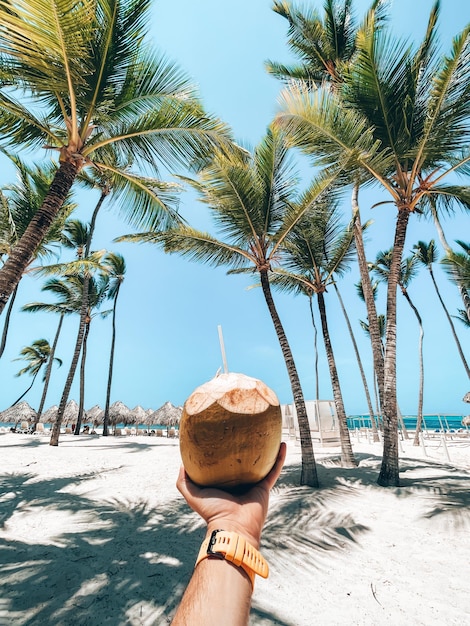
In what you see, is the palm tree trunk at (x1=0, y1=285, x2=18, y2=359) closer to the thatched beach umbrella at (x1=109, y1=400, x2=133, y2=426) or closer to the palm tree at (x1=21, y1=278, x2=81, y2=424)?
the palm tree at (x1=21, y1=278, x2=81, y2=424)

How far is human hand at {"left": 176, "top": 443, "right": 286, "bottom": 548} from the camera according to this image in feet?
3.41

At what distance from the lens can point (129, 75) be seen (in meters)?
4.77

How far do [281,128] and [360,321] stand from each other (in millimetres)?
22885

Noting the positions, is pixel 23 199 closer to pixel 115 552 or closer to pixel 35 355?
pixel 115 552

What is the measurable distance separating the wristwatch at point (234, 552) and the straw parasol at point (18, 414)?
31.2 meters

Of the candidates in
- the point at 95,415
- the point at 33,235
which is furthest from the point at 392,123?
the point at 95,415

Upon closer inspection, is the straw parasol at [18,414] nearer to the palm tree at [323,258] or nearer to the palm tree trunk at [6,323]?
the palm tree trunk at [6,323]

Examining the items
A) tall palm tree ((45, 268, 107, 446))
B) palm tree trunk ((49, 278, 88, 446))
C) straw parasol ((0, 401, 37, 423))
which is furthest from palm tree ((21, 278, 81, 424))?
straw parasol ((0, 401, 37, 423))

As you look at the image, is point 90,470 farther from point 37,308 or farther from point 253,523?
point 37,308

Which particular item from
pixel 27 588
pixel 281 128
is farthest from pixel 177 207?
pixel 27 588

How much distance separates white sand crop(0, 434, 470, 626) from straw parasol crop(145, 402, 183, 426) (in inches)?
814

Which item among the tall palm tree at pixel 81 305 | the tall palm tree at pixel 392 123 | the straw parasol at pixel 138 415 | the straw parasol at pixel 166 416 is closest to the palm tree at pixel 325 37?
the tall palm tree at pixel 392 123

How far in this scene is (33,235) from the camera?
11.8 feet

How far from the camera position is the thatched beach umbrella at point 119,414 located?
2731cm
